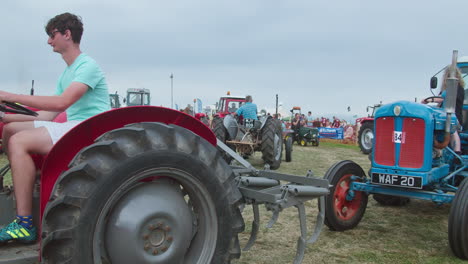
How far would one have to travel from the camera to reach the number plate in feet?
13.2

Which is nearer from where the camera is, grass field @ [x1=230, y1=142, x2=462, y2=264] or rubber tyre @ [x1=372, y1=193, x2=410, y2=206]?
grass field @ [x1=230, y1=142, x2=462, y2=264]

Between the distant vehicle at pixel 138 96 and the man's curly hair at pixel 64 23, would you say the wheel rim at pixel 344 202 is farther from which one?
the distant vehicle at pixel 138 96

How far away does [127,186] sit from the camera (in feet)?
6.14

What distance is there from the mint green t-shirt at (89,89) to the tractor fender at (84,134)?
431mm

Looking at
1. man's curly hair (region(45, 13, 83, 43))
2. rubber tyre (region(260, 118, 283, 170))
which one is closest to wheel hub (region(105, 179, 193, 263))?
man's curly hair (region(45, 13, 83, 43))

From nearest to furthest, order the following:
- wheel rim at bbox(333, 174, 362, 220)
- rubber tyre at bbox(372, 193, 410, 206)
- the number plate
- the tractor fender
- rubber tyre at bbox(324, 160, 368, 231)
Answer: the tractor fender, the number plate, rubber tyre at bbox(324, 160, 368, 231), wheel rim at bbox(333, 174, 362, 220), rubber tyre at bbox(372, 193, 410, 206)

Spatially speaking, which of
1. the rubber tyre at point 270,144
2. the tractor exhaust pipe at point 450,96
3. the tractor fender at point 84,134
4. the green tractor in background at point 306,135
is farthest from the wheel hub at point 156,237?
the green tractor in background at point 306,135

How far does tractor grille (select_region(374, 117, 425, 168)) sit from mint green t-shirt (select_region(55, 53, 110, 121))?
3.17 m

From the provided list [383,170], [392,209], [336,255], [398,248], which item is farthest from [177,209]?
[392,209]

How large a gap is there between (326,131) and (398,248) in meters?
19.8

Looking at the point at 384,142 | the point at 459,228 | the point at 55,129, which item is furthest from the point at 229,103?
the point at 55,129

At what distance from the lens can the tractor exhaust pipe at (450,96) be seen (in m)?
3.77

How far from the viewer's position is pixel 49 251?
167 cm

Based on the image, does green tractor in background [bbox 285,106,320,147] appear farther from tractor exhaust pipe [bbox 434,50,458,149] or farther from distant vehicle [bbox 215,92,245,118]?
tractor exhaust pipe [bbox 434,50,458,149]
